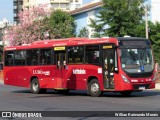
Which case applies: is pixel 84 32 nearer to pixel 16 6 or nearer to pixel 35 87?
pixel 35 87

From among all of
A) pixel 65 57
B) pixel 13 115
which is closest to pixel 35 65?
pixel 65 57

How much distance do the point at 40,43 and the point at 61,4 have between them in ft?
290

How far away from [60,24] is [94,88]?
3861 centimetres

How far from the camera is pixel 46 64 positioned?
26.8 meters

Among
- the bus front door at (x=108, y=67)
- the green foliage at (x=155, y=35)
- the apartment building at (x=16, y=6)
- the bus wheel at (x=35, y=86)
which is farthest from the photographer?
the apartment building at (x=16, y=6)

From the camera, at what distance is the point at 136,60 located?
22.6m

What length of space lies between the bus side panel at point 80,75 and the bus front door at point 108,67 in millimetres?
288

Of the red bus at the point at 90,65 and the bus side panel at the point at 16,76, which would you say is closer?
the red bus at the point at 90,65

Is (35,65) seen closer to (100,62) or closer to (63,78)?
(63,78)

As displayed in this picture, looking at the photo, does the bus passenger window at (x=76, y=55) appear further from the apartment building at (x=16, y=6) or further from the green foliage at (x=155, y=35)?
the apartment building at (x=16, y=6)

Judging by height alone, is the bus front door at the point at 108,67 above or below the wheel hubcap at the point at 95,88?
above

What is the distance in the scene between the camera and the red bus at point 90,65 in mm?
22453

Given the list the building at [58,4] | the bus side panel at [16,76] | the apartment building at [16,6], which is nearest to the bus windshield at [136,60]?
the bus side panel at [16,76]

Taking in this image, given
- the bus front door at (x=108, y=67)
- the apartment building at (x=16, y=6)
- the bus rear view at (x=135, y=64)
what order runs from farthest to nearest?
1. the apartment building at (x=16, y=6)
2. the bus front door at (x=108, y=67)
3. the bus rear view at (x=135, y=64)
